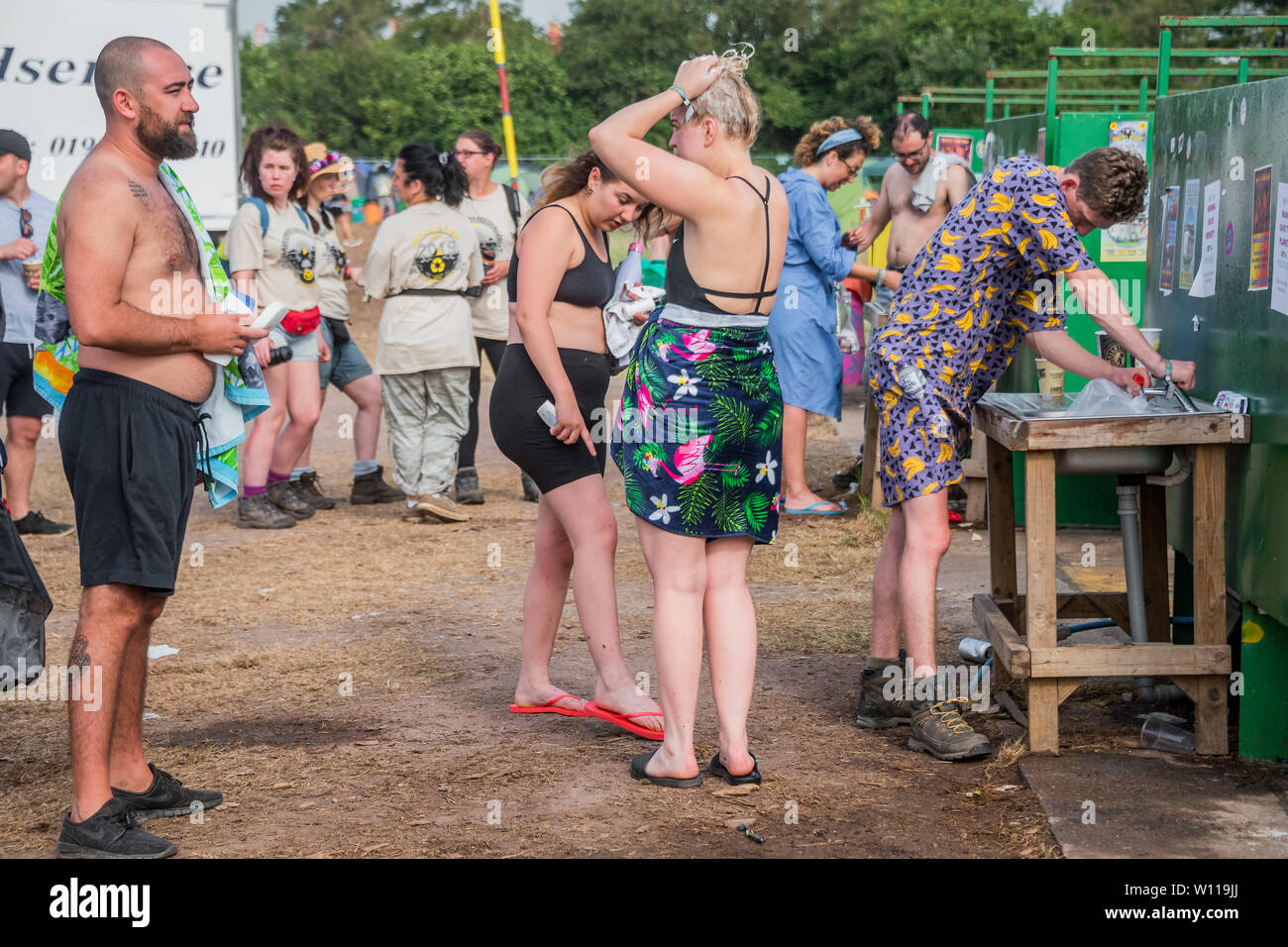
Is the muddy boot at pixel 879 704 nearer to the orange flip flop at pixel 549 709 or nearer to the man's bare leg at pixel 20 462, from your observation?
the orange flip flop at pixel 549 709

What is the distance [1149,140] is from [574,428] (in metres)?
4.23

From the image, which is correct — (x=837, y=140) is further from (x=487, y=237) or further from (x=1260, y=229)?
(x=1260, y=229)

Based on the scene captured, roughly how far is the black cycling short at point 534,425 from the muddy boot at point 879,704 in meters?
1.14

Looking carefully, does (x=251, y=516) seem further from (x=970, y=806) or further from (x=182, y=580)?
(x=970, y=806)

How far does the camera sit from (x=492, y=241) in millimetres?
8672

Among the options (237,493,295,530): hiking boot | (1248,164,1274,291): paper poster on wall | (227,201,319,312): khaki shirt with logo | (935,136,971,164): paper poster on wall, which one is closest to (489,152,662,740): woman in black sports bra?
(1248,164,1274,291): paper poster on wall

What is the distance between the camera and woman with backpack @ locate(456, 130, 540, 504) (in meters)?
8.59

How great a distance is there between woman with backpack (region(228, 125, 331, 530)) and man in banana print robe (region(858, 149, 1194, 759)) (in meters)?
4.38

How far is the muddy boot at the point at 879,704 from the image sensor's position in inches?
180

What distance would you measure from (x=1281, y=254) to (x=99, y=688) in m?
3.34

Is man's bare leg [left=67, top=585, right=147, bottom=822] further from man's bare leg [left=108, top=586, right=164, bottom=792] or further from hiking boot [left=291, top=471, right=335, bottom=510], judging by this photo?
hiking boot [left=291, top=471, right=335, bottom=510]

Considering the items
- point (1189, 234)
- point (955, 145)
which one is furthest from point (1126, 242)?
point (955, 145)
